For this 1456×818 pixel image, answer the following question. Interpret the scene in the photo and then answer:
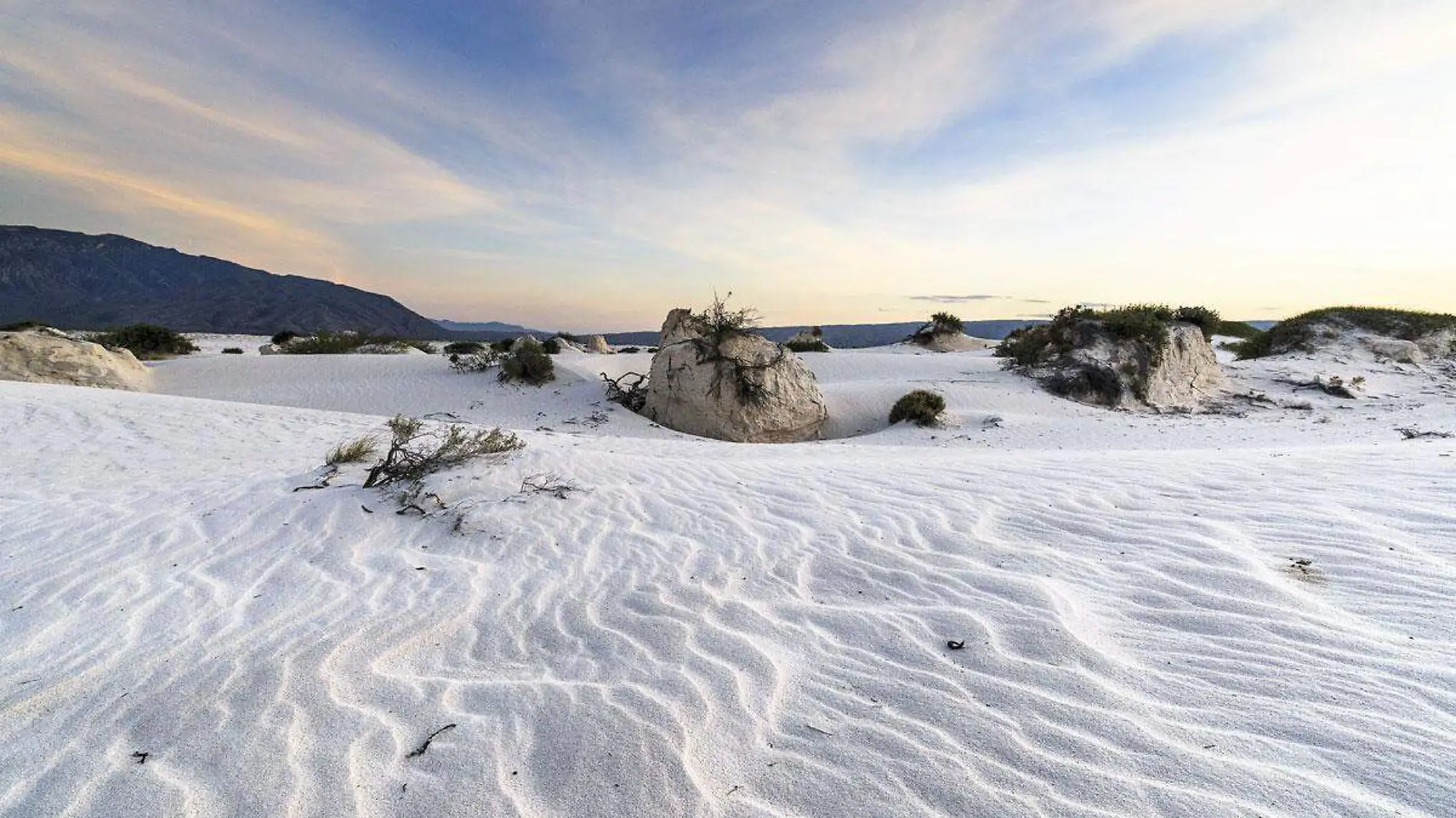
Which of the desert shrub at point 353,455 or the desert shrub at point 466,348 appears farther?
the desert shrub at point 466,348

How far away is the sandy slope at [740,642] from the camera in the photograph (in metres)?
1.96

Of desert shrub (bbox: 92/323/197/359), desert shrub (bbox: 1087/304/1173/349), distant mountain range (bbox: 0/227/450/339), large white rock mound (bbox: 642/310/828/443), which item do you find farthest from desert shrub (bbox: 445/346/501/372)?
distant mountain range (bbox: 0/227/450/339)

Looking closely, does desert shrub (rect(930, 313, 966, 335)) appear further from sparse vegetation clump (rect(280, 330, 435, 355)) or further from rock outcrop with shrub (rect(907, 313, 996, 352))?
sparse vegetation clump (rect(280, 330, 435, 355))

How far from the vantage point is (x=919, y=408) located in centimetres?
1173

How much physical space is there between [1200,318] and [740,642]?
17271 mm

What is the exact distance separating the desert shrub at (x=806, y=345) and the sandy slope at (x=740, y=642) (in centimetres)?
1904

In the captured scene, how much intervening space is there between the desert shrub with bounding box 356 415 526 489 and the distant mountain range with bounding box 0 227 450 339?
85.0 m

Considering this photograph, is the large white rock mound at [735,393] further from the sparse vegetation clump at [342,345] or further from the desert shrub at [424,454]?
the sparse vegetation clump at [342,345]

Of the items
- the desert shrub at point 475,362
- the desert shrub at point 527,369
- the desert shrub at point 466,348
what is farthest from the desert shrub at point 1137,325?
the desert shrub at point 466,348

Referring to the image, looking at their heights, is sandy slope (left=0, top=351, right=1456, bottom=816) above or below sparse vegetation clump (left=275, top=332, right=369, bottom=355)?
below

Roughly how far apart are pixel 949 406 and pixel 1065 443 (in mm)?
3211

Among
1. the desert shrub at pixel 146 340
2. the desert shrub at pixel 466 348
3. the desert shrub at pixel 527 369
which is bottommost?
the desert shrub at pixel 527 369

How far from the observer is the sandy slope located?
6.43ft

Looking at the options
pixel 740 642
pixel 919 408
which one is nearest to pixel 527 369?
pixel 919 408
